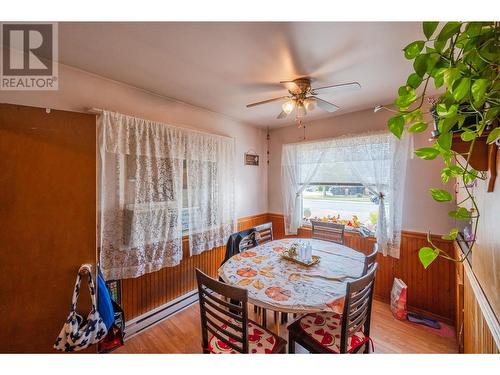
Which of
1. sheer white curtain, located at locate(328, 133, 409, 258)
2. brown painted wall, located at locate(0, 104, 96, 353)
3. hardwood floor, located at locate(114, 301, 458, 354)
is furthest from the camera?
sheer white curtain, located at locate(328, 133, 409, 258)

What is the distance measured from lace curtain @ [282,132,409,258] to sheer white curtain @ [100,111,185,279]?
197cm

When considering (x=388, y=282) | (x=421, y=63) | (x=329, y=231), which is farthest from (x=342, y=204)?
(x=421, y=63)

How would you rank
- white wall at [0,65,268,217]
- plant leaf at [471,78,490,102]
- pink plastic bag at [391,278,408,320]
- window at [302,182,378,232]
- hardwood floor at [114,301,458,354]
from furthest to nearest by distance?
window at [302,182,378,232] → pink plastic bag at [391,278,408,320] → hardwood floor at [114,301,458,354] → white wall at [0,65,268,217] → plant leaf at [471,78,490,102]

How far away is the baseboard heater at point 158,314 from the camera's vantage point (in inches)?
78.0

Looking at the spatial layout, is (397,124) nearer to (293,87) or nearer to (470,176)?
(470,176)

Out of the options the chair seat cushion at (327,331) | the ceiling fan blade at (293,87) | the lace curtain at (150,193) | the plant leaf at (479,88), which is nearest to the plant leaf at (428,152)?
the plant leaf at (479,88)

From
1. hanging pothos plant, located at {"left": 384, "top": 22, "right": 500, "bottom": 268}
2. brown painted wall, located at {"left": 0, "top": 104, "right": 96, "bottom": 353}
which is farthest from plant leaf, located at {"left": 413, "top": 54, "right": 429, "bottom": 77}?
brown painted wall, located at {"left": 0, "top": 104, "right": 96, "bottom": 353}

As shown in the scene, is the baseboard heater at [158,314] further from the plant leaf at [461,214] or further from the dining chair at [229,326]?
the plant leaf at [461,214]

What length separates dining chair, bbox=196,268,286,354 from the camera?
1.09 m

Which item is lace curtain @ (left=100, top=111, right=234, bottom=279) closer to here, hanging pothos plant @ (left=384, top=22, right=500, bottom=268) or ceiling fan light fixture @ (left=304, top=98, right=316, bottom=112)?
ceiling fan light fixture @ (left=304, top=98, right=316, bottom=112)
